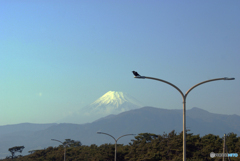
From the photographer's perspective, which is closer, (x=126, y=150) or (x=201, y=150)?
(x=201, y=150)

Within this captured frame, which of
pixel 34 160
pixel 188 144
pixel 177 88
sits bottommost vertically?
pixel 34 160

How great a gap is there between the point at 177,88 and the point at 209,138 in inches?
2051

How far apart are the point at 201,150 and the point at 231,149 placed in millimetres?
6863

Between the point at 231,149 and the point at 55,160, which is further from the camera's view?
the point at 55,160

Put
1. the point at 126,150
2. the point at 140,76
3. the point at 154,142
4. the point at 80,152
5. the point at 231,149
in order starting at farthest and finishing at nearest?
the point at 80,152 < the point at 126,150 < the point at 154,142 < the point at 231,149 < the point at 140,76

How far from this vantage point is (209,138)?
76625 millimetres

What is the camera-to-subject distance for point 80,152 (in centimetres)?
10025

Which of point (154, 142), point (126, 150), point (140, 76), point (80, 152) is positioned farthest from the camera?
point (80, 152)

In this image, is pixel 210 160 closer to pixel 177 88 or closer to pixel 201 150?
pixel 201 150

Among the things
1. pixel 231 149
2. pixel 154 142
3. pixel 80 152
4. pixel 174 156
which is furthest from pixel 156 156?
pixel 80 152

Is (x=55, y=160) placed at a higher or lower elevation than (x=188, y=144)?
lower

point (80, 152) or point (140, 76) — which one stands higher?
point (140, 76)

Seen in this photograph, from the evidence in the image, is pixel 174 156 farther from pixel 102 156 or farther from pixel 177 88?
pixel 177 88

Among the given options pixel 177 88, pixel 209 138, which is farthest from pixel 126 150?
pixel 177 88
